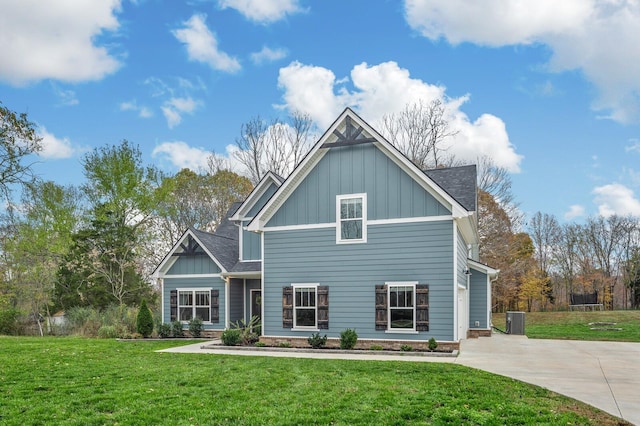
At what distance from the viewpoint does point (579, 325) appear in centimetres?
2439

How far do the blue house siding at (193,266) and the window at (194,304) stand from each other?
0.82m

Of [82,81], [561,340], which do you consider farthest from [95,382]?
[561,340]

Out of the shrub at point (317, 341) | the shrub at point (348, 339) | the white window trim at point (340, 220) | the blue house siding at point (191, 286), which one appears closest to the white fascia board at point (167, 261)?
the blue house siding at point (191, 286)

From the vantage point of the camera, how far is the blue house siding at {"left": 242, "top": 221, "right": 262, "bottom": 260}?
66.7ft

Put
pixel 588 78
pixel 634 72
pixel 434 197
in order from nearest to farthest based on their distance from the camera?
1. pixel 434 197
2. pixel 634 72
3. pixel 588 78

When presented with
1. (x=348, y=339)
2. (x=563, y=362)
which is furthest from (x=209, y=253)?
(x=563, y=362)

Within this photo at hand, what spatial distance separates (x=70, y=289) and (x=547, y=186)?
25.5 m

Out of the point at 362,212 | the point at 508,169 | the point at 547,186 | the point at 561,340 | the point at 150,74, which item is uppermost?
the point at 150,74

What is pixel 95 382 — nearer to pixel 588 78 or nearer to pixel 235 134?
pixel 588 78

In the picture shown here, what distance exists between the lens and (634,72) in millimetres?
15742

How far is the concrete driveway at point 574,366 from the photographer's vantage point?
8055 millimetres

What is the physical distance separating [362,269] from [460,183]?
5.37 meters

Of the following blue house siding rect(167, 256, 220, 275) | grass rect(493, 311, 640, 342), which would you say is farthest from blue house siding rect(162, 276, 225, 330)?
grass rect(493, 311, 640, 342)

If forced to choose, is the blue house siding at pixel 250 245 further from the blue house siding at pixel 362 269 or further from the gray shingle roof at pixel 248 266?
the blue house siding at pixel 362 269
